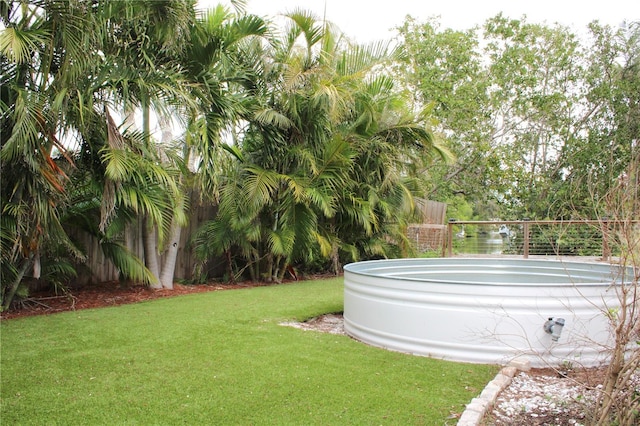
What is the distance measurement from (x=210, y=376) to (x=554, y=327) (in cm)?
263

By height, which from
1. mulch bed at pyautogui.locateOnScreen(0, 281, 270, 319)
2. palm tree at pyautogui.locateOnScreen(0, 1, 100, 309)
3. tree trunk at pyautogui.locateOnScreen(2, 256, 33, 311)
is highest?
palm tree at pyautogui.locateOnScreen(0, 1, 100, 309)

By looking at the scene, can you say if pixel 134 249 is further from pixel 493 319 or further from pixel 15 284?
pixel 493 319

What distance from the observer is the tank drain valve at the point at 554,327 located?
12.5ft

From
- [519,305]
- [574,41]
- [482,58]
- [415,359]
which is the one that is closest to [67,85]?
[415,359]

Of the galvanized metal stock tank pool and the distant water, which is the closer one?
the galvanized metal stock tank pool

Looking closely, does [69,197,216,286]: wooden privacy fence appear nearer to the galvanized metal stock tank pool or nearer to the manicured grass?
the manicured grass

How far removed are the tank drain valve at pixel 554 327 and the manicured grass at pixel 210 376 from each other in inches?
20.2

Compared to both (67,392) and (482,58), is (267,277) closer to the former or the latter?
(67,392)

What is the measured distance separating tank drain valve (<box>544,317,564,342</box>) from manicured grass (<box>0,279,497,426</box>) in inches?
20.2

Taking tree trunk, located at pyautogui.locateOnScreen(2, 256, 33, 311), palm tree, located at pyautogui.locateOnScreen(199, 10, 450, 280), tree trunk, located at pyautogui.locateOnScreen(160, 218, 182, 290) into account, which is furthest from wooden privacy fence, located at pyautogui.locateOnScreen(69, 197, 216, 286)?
palm tree, located at pyautogui.locateOnScreen(199, 10, 450, 280)

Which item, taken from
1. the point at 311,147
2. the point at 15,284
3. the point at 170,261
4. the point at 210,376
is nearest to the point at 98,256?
the point at 170,261

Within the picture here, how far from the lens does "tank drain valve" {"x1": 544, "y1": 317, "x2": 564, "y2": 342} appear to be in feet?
12.5

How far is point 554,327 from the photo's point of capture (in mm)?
3826

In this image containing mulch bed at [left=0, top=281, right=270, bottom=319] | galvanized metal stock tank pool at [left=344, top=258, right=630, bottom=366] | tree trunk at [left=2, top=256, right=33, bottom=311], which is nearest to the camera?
galvanized metal stock tank pool at [left=344, top=258, right=630, bottom=366]
